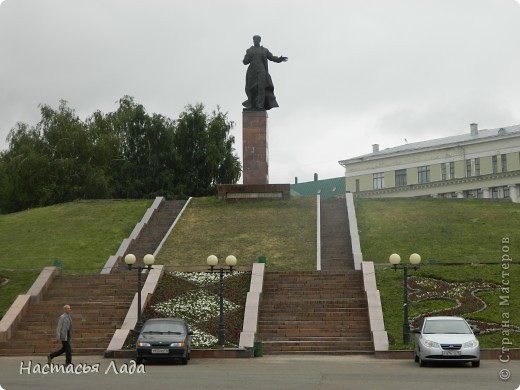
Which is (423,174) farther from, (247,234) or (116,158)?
(247,234)

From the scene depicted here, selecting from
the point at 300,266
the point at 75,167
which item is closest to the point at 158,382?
the point at 300,266

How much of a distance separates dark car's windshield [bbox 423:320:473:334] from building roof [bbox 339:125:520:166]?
62.1 metres

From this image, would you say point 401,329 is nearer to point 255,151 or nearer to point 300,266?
point 300,266

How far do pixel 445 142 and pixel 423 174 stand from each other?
404 centimetres

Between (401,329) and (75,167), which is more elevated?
(75,167)

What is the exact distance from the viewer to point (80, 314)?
29359 millimetres

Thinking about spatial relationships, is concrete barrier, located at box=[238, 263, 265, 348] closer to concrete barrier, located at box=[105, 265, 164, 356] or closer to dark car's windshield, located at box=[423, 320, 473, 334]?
concrete barrier, located at box=[105, 265, 164, 356]

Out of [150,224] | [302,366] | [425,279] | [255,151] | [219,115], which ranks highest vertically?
[219,115]

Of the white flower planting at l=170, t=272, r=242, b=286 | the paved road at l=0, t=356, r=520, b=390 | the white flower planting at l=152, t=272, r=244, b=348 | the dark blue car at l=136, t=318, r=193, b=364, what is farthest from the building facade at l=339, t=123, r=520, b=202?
the dark blue car at l=136, t=318, r=193, b=364

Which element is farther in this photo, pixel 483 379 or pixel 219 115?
pixel 219 115

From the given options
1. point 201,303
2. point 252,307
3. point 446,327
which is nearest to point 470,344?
point 446,327

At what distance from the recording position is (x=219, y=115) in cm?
7044

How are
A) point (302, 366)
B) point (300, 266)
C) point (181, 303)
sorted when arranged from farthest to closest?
point (300, 266), point (181, 303), point (302, 366)

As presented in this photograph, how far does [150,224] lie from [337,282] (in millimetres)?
13442
